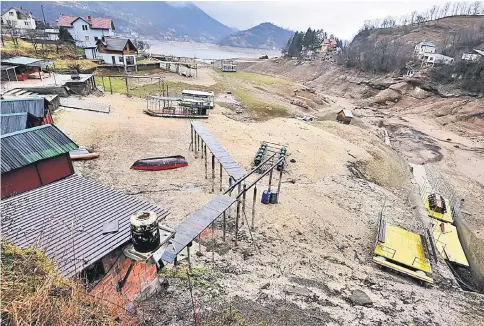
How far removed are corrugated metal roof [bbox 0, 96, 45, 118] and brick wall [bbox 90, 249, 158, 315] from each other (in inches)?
645

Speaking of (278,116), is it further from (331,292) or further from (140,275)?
(140,275)

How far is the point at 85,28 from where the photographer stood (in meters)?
69.3

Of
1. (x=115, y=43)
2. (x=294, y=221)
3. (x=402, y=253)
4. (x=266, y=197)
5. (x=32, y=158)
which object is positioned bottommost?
(x=402, y=253)

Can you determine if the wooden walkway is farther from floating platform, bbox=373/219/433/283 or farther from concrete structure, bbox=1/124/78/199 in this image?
floating platform, bbox=373/219/433/283

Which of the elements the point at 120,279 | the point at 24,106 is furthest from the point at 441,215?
the point at 24,106

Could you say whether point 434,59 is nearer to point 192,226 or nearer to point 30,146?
point 192,226

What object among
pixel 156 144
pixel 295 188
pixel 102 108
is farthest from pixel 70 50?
pixel 295 188

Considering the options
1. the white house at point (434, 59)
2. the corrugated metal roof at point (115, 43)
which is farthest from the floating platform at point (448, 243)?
the white house at point (434, 59)

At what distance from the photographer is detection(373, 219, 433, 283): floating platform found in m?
16.1

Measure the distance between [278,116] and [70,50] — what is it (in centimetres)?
4870

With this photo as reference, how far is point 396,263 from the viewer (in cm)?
1667

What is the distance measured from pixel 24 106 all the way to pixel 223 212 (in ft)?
57.2

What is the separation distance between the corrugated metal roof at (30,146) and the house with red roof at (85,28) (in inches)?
2487

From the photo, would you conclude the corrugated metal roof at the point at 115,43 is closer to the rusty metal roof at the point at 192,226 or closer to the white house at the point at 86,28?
the white house at the point at 86,28
